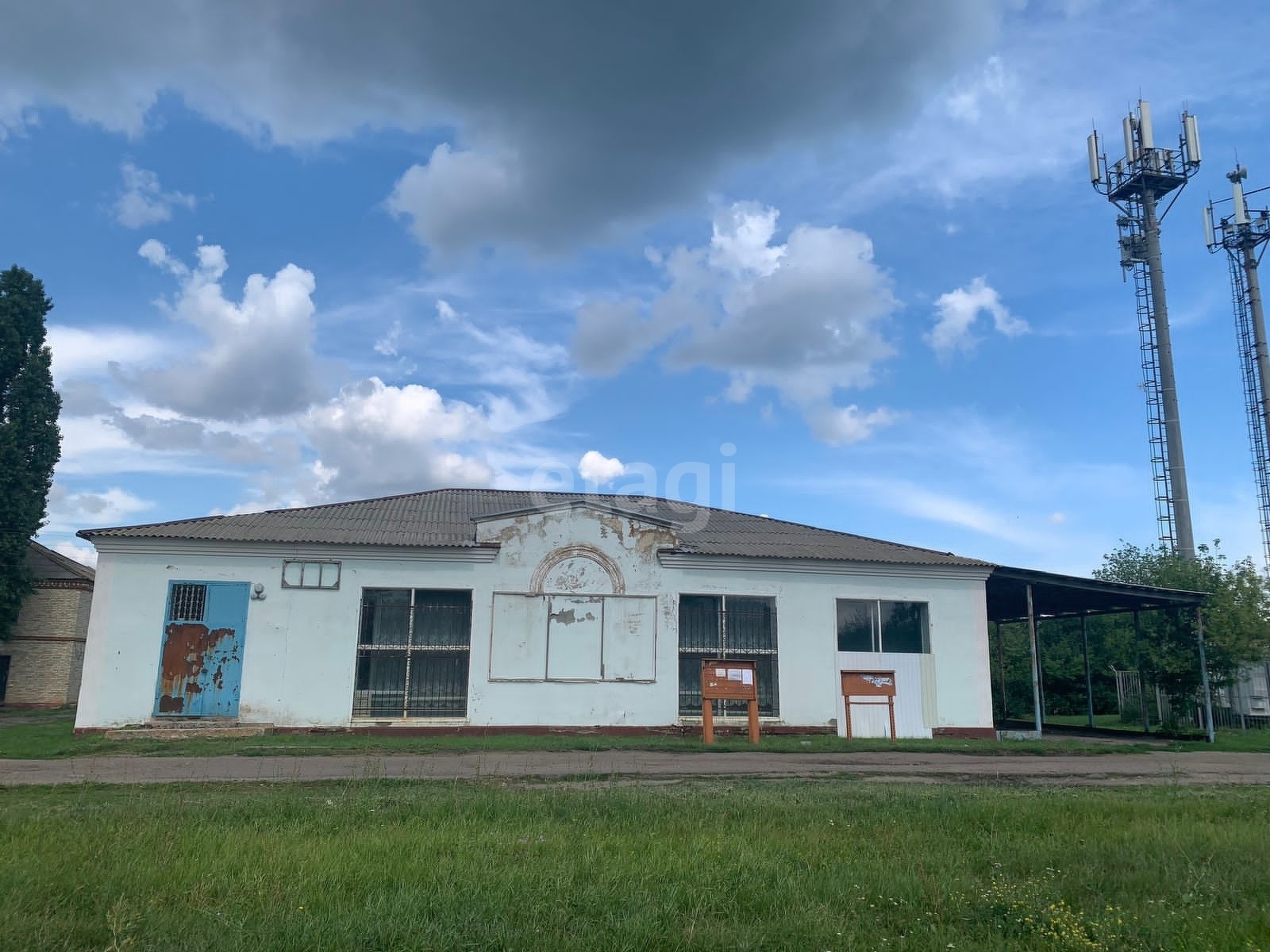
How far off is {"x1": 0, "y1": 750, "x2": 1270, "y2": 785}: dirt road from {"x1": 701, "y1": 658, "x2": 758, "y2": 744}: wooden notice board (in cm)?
171

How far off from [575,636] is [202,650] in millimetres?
7546

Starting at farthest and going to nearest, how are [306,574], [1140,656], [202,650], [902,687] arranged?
[1140,656] → [902,687] → [306,574] → [202,650]

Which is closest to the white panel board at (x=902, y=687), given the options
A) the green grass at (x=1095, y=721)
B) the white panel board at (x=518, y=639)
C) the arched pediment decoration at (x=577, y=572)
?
the arched pediment decoration at (x=577, y=572)

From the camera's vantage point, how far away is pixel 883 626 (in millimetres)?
20953

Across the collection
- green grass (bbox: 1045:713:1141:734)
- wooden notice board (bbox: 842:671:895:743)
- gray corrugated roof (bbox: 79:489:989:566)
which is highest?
gray corrugated roof (bbox: 79:489:989:566)

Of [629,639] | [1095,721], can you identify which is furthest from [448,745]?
[1095,721]

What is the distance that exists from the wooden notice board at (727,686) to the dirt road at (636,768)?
1710mm

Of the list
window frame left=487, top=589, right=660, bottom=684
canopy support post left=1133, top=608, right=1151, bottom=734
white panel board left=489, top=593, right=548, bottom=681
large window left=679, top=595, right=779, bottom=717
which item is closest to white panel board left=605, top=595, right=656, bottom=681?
window frame left=487, top=589, right=660, bottom=684

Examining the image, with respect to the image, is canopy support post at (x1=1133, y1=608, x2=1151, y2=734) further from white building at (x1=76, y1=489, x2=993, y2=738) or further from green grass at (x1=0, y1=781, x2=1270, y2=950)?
green grass at (x1=0, y1=781, x2=1270, y2=950)

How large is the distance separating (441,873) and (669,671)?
14.0 meters

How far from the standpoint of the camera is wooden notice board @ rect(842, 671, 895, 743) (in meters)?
19.7

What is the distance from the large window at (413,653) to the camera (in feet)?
61.2

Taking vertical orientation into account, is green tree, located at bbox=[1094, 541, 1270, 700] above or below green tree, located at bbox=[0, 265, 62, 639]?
below

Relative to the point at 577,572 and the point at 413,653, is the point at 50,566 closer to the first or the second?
the point at 413,653
